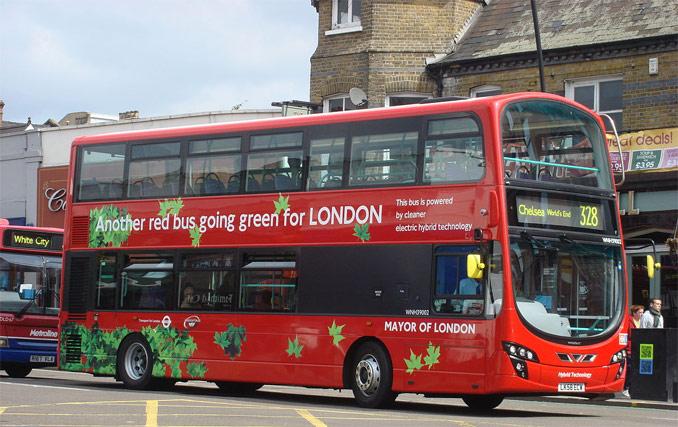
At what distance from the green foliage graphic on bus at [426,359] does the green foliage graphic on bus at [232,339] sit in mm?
3373

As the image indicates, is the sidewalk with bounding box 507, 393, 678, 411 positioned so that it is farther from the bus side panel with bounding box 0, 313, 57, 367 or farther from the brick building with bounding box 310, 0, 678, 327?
the bus side panel with bounding box 0, 313, 57, 367

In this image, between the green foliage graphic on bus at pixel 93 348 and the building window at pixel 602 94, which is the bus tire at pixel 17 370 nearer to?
the green foliage graphic on bus at pixel 93 348

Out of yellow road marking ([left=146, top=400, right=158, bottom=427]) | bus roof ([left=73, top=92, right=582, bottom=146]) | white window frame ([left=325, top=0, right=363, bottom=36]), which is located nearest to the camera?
yellow road marking ([left=146, top=400, right=158, bottom=427])

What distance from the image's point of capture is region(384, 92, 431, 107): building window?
35.7 meters

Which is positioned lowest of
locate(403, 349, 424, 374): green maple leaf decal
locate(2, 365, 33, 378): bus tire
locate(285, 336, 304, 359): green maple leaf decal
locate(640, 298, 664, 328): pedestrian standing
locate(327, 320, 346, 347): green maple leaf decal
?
locate(2, 365, 33, 378): bus tire

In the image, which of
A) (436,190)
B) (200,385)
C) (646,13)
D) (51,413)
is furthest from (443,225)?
(646,13)

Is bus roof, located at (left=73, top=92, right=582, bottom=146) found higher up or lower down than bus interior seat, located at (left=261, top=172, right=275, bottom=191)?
higher up

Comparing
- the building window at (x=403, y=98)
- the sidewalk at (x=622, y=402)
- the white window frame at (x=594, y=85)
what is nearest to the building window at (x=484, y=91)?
the building window at (x=403, y=98)

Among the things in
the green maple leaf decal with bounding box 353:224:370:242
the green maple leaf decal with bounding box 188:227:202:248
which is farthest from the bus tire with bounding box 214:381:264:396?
the green maple leaf decal with bounding box 353:224:370:242

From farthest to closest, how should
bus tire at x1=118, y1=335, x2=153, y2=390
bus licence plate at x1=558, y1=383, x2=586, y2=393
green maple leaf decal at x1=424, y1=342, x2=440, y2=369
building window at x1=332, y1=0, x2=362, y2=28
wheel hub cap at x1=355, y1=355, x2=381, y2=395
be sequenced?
building window at x1=332, y1=0, x2=362, y2=28
bus tire at x1=118, y1=335, x2=153, y2=390
wheel hub cap at x1=355, y1=355, x2=381, y2=395
green maple leaf decal at x1=424, y1=342, x2=440, y2=369
bus licence plate at x1=558, y1=383, x2=586, y2=393

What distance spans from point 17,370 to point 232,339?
26.3ft

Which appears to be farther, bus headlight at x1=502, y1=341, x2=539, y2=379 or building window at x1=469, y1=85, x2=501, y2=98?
building window at x1=469, y1=85, x2=501, y2=98

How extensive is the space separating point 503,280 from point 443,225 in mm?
1272

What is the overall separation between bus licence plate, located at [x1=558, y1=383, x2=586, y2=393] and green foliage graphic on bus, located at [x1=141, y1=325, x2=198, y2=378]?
640cm
